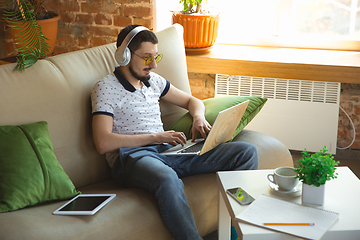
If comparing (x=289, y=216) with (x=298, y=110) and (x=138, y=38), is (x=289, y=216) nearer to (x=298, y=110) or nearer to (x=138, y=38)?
(x=138, y=38)

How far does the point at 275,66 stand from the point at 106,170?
1.41 m

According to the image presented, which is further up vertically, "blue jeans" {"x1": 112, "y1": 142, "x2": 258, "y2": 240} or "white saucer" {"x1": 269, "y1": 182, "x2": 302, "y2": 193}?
"white saucer" {"x1": 269, "y1": 182, "x2": 302, "y2": 193}

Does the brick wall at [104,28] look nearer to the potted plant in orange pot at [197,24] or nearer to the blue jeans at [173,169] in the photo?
the potted plant in orange pot at [197,24]

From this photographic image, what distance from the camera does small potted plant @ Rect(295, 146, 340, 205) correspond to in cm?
128

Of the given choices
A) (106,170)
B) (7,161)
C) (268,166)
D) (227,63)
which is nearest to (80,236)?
(7,161)

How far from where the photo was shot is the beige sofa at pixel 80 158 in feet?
4.60

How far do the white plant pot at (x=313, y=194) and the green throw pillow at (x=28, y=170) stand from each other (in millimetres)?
890

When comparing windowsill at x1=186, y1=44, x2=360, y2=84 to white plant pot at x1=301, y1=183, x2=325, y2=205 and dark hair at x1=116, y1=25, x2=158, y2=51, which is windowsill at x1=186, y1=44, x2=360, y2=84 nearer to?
dark hair at x1=116, y1=25, x2=158, y2=51

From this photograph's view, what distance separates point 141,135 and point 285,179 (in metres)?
0.72

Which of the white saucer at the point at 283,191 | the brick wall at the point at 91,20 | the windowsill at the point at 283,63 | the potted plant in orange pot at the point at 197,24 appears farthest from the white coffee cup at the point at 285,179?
the brick wall at the point at 91,20

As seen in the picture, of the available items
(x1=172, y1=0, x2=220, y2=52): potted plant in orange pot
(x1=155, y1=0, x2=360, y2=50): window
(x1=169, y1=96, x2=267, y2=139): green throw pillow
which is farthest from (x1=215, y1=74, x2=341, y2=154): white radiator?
(x1=169, y1=96, x2=267, y2=139): green throw pillow

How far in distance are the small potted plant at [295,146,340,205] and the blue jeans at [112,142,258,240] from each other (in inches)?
18.4

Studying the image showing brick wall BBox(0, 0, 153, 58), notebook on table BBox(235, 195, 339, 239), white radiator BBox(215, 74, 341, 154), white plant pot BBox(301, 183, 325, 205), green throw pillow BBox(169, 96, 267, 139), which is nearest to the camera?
notebook on table BBox(235, 195, 339, 239)

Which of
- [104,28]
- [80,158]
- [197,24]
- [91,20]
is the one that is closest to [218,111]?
[80,158]
